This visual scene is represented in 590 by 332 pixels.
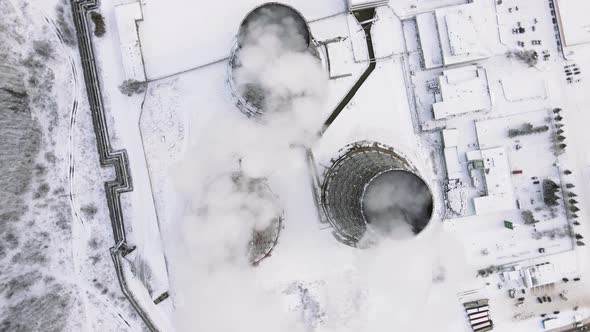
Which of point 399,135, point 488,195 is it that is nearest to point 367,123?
point 399,135

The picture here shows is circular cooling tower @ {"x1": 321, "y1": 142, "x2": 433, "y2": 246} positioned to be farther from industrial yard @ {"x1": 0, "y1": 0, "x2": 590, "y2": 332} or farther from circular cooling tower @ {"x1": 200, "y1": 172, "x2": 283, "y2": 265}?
circular cooling tower @ {"x1": 200, "y1": 172, "x2": 283, "y2": 265}

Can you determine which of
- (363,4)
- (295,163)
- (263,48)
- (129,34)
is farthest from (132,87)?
(363,4)

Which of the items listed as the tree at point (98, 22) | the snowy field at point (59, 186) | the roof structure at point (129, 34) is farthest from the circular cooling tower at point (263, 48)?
the snowy field at point (59, 186)

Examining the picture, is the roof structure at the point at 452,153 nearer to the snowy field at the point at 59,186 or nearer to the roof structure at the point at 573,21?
the roof structure at the point at 573,21

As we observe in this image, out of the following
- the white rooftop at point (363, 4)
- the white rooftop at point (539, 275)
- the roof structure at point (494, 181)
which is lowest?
the white rooftop at point (539, 275)

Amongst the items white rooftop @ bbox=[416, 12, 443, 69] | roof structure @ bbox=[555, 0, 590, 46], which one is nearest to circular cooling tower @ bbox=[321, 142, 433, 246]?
white rooftop @ bbox=[416, 12, 443, 69]

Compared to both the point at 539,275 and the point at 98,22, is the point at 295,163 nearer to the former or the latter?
the point at 98,22

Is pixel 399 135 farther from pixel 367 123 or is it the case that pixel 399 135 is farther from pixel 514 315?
pixel 514 315
